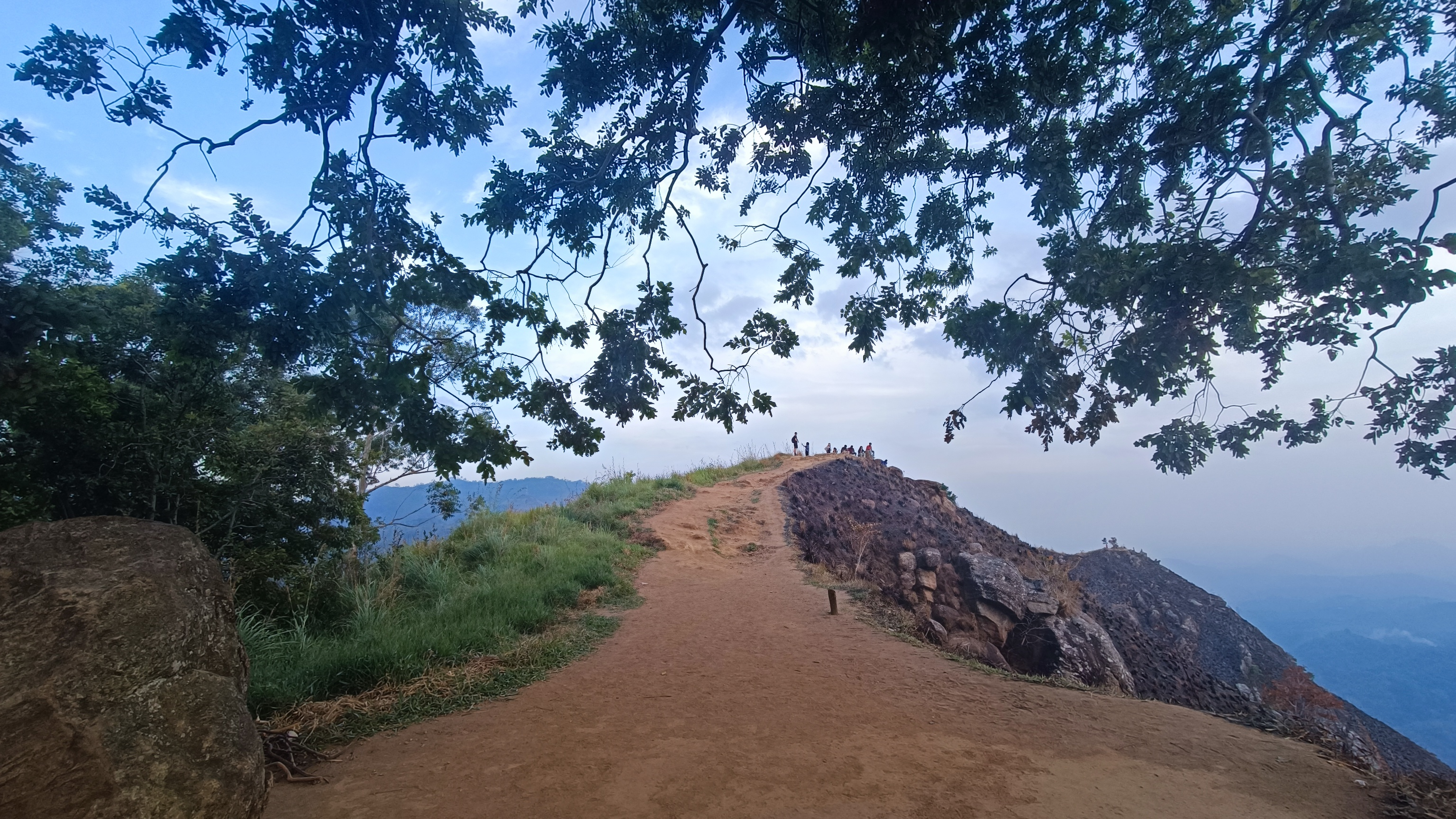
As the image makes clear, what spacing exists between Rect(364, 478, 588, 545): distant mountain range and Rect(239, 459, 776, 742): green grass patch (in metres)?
0.32

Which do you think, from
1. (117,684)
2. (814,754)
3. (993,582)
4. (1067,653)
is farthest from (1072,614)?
(117,684)

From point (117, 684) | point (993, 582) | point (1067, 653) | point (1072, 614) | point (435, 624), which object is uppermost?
point (117, 684)

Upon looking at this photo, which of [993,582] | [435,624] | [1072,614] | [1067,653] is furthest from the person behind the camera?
[993,582]

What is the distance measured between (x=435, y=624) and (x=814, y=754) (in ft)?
14.3

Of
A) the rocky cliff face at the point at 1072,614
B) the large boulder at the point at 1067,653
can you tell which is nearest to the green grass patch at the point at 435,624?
the rocky cliff face at the point at 1072,614

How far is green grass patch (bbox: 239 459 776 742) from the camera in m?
4.80

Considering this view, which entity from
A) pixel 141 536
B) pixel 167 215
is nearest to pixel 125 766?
pixel 141 536

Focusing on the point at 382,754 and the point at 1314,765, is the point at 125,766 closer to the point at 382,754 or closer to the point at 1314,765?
the point at 382,754

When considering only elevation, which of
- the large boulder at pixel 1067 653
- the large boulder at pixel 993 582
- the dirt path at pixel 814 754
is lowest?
the large boulder at pixel 1067 653

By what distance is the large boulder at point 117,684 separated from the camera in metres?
2.26

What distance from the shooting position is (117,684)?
247 centimetres

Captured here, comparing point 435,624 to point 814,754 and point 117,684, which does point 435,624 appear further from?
point 814,754

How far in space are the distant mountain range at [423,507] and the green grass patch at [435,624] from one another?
1.05 ft

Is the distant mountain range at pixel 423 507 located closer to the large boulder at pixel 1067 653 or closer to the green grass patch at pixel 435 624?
the green grass patch at pixel 435 624
